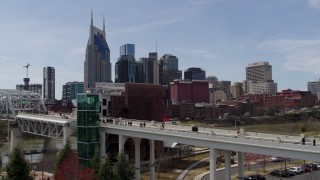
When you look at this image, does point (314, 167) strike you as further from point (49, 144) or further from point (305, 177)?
point (49, 144)

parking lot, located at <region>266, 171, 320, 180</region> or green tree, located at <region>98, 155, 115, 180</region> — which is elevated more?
green tree, located at <region>98, 155, 115, 180</region>

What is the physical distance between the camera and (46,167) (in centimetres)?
9131

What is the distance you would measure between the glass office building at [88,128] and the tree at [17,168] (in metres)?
12.8

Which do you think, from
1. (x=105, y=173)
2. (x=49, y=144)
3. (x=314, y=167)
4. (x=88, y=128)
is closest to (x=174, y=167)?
(x=88, y=128)

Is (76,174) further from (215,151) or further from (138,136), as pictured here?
(215,151)

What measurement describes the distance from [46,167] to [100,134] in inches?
1014

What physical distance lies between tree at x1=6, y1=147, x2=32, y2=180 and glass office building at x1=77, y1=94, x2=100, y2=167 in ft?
42.1

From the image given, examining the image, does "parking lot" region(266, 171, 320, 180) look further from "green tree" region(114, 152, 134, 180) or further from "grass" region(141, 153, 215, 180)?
"green tree" region(114, 152, 134, 180)

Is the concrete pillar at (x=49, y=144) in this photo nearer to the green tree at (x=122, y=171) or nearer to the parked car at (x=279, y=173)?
the green tree at (x=122, y=171)

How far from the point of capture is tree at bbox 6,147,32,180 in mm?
57688

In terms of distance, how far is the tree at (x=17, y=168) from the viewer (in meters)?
57.7

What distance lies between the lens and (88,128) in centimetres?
7069

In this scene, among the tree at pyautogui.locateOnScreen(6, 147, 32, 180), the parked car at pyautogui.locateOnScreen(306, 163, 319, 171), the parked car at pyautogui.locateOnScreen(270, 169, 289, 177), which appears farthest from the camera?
the parked car at pyautogui.locateOnScreen(306, 163, 319, 171)

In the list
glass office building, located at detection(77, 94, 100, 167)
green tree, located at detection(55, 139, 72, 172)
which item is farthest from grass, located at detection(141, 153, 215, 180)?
green tree, located at detection(55, 139, 72, 172)
